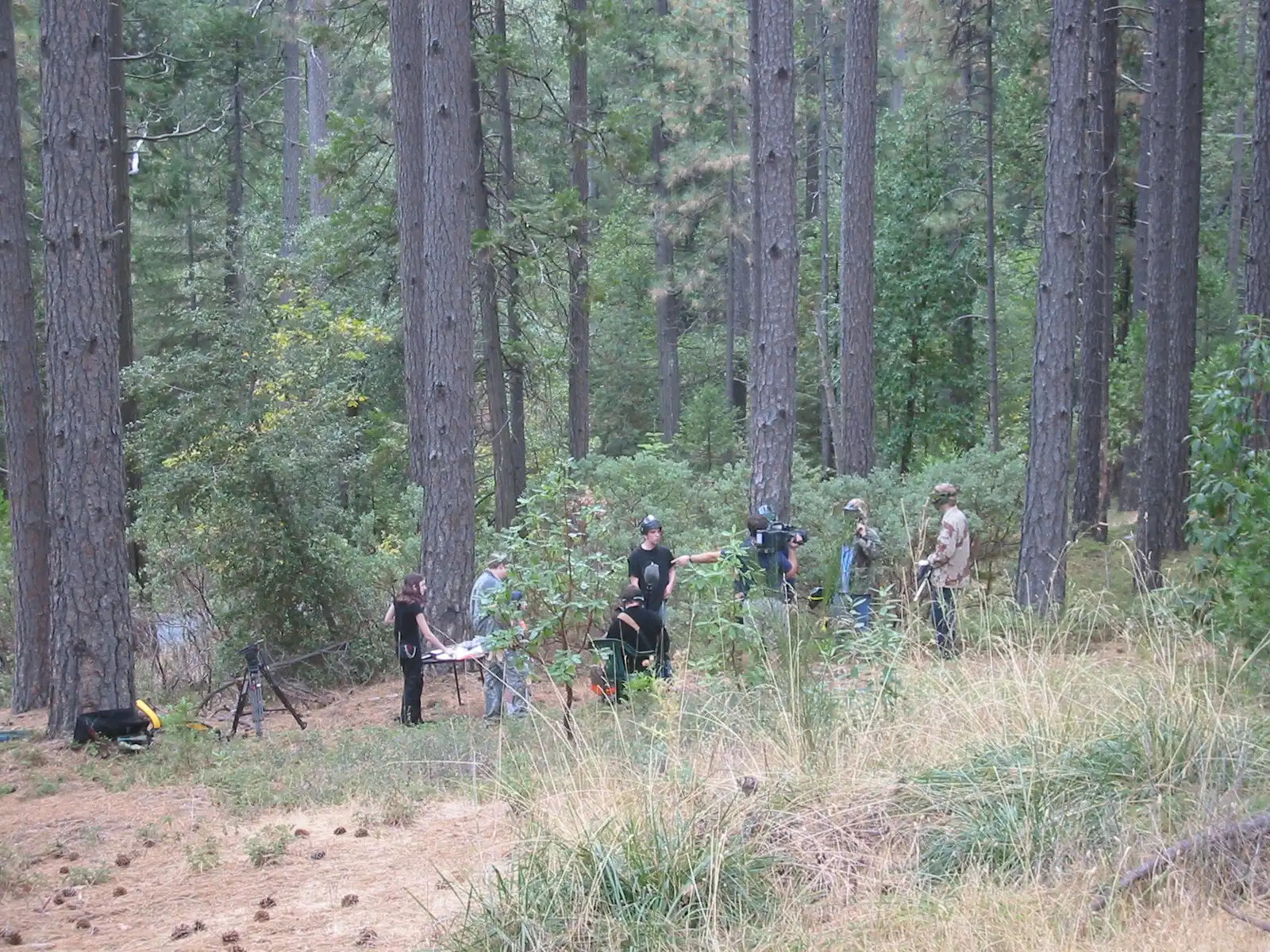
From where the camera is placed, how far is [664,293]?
34312mm

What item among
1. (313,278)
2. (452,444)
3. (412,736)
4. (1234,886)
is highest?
(313,278)

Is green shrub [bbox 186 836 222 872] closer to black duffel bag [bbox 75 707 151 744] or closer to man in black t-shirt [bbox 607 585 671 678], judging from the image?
black duffel bag [bbox 75 707 151 744]

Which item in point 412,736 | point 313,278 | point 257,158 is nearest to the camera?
point 412,736

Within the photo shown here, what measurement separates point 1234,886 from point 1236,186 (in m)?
32.2

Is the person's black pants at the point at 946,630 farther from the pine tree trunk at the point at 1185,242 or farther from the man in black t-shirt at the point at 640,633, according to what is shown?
the pine tree trunk at the point at 1185,242

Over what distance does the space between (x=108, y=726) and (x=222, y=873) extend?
381 cm

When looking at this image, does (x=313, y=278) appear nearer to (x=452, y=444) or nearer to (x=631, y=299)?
(x=452, y=444)

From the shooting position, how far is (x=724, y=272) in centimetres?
3859

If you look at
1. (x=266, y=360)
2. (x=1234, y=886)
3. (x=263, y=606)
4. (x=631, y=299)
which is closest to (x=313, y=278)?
(x=266, y=360)

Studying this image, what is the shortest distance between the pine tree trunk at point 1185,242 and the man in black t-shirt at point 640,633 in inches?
384

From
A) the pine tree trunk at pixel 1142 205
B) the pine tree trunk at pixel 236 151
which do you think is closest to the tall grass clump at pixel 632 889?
the pine tree trunk at pixel 236 151

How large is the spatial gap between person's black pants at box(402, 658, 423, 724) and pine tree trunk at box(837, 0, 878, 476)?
9.32m

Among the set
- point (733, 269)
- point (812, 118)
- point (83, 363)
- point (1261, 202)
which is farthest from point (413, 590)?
point (812, 118)

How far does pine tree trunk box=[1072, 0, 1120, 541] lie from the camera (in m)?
19.0
